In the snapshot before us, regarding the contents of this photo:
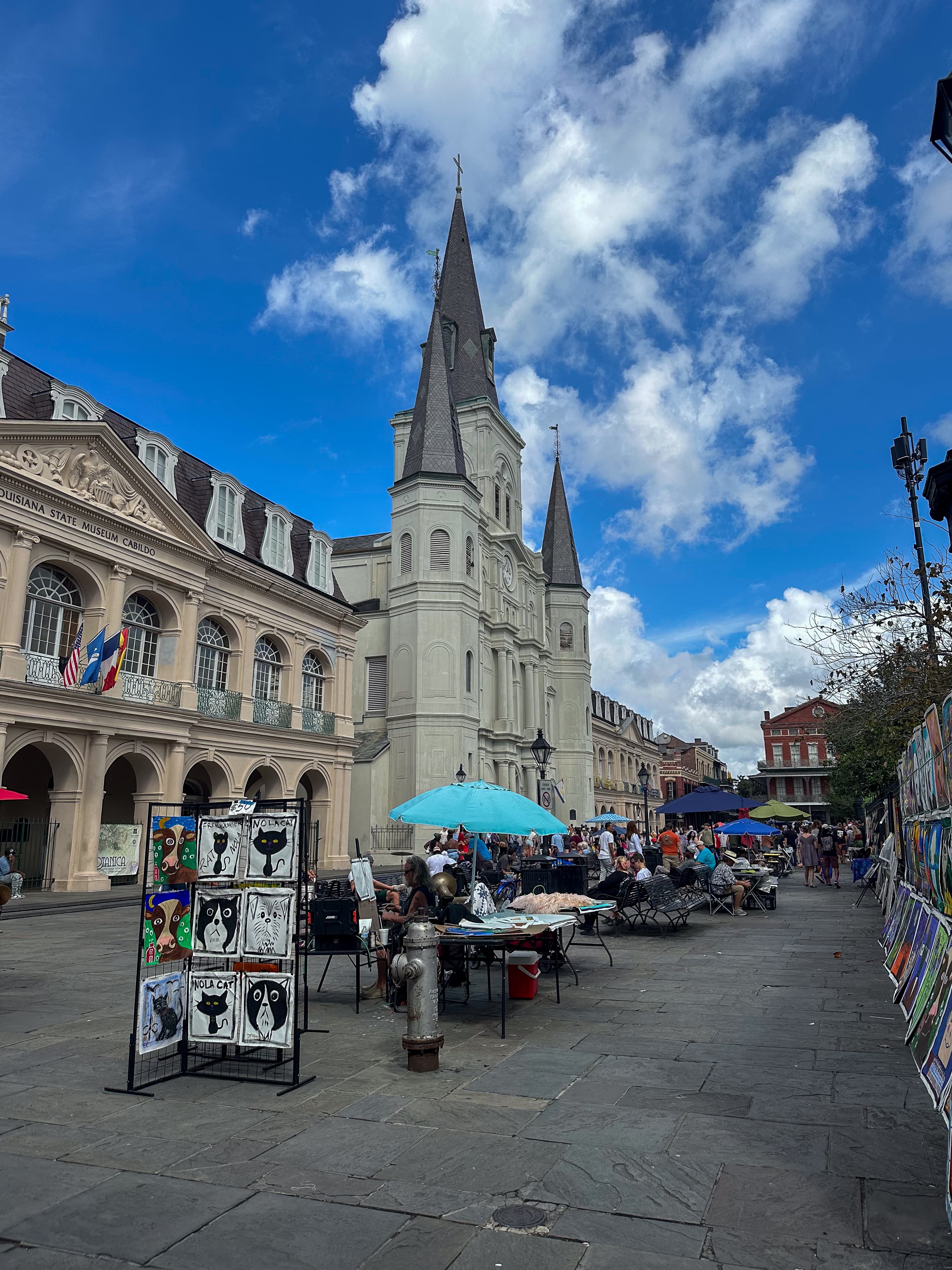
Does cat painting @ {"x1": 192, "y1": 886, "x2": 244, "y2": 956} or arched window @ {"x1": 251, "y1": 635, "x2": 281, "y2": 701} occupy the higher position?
arched window @ {"x1": 251, "y1": 635, "x2": 281, "y2": 701}

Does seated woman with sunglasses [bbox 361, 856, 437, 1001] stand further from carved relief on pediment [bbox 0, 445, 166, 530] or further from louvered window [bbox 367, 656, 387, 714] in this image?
louvered window [bbox 367, 656, 387, 714]

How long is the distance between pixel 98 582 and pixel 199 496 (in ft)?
19.1

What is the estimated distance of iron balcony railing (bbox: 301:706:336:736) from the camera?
2962 cm

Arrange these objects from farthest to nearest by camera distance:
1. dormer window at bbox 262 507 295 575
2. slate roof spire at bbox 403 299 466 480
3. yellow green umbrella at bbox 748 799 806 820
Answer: slate roof spire at bbox 403 299 466 480 < dormer window at bbox 262 507 295 575 < yellow green umbrella at bbox 748 799 806 820

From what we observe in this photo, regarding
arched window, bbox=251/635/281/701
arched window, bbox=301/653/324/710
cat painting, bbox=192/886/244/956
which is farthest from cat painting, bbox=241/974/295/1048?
arched window, bbox=301/653/324/710

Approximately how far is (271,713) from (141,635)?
18.5ft

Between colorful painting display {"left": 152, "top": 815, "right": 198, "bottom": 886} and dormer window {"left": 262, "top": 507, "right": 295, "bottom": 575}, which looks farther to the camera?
dormer window {"left": 262, "top": 507, "right": 295, "bottom": 575}

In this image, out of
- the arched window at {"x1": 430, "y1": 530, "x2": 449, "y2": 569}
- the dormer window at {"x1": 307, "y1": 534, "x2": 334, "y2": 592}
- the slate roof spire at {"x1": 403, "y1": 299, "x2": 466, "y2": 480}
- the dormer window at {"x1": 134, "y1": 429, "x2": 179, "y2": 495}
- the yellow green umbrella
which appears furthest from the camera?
the slate roof spire at {"x1": 403, "y1": 299, "x2": 466, "y2": 480}

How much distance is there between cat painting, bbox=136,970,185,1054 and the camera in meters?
5.98

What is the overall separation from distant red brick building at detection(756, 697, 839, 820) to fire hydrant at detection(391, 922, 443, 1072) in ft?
310

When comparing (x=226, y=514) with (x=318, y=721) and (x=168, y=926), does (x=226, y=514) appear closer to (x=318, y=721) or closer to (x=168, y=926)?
(x=318, y=721)

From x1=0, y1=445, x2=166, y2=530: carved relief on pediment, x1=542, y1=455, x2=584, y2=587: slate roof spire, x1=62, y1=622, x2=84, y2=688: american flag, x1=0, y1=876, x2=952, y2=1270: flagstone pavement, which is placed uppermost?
x1=542, y1=455, x2=584, y2=587: slate roof spire

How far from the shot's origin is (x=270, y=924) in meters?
6.09

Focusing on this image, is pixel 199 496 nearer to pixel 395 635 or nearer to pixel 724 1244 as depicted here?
pixel 395 635
